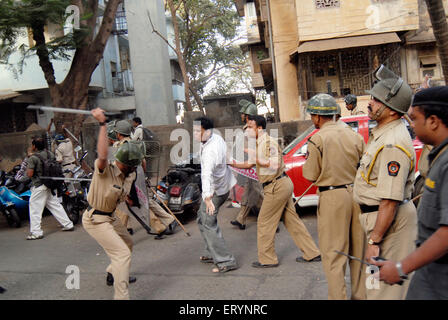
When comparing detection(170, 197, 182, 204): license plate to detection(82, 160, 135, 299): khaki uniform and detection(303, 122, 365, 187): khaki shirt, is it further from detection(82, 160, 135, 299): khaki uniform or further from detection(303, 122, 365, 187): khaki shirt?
detection(303, 122, 365, 187): khaki shirt

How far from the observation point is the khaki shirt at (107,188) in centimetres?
411

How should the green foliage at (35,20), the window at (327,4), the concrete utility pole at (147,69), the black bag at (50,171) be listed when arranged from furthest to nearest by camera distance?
the concrete utility pole at (147,69) → the window at (327,4) → the green foliage at (35,20) → the black bag at (50,171)

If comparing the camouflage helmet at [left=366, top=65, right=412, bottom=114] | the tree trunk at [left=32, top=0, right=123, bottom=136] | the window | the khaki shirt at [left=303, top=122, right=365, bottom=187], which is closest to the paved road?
the khaki shirt at [left=303, top=122, right=365, bottom=187]

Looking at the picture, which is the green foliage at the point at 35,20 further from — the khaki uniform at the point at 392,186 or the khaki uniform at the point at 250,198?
the khaki uniform at the point at 392,186

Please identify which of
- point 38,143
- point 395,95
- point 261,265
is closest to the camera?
point 395,95

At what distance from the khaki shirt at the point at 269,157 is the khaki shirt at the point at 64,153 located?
19.5ft

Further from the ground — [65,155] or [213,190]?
[65,155]

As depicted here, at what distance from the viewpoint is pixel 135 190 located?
5.91 meters

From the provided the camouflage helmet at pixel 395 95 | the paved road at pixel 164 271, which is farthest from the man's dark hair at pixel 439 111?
the paved road at pixel 164 271

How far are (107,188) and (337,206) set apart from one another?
2137mm

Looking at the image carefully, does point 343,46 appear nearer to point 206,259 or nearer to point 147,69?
point 147,69

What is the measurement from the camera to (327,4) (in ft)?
51.5

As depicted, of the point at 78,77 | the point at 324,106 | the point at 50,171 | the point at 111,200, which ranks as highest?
the point at 78,77

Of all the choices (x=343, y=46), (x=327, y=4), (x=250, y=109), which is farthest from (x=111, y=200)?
(x=327, y=4)
